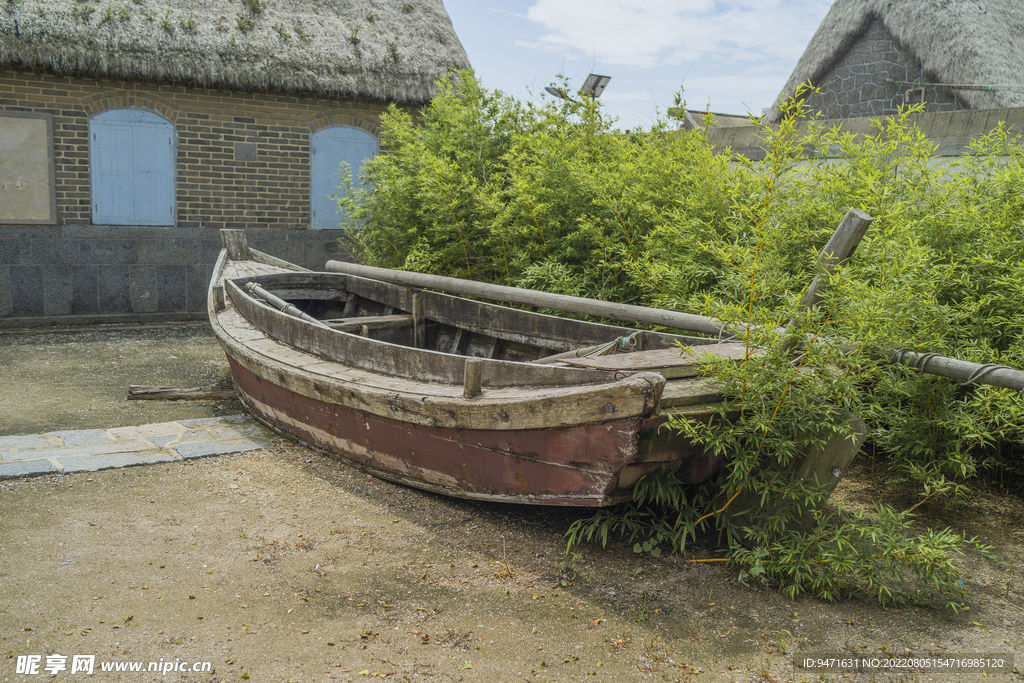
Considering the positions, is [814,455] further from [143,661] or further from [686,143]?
[686,143]

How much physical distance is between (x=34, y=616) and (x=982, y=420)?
4205 millimetres

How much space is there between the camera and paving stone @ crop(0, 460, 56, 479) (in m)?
4.14

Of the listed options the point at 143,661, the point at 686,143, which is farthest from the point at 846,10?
the point at 143,661

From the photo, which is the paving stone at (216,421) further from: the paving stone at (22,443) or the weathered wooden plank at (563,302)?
the weathered wooden plank at (563,302)

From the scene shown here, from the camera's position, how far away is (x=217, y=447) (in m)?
4.79

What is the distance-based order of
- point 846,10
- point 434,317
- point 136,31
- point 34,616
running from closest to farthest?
point 34,616 → point 434,317 → point 136,31 → point 846,10

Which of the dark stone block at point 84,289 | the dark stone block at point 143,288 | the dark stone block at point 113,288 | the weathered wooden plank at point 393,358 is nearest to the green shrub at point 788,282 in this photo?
the weathered wooden plank at point 393,358

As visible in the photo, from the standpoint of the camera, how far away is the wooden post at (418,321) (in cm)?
566

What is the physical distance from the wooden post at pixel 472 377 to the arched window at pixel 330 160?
24.2 feet

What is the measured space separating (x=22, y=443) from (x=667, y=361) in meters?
4.18

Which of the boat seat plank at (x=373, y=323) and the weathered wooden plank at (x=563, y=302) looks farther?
the boat seat plank at (x=373, y=323)

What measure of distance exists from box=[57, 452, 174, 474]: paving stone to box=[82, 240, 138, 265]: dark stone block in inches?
220

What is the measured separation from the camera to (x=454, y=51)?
35.6ft

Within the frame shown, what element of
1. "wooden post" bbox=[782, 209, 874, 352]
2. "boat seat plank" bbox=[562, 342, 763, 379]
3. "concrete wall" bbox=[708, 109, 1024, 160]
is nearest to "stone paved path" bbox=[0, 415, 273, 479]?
"boat seat plank" bbox=[562, 342, 763, 379]
